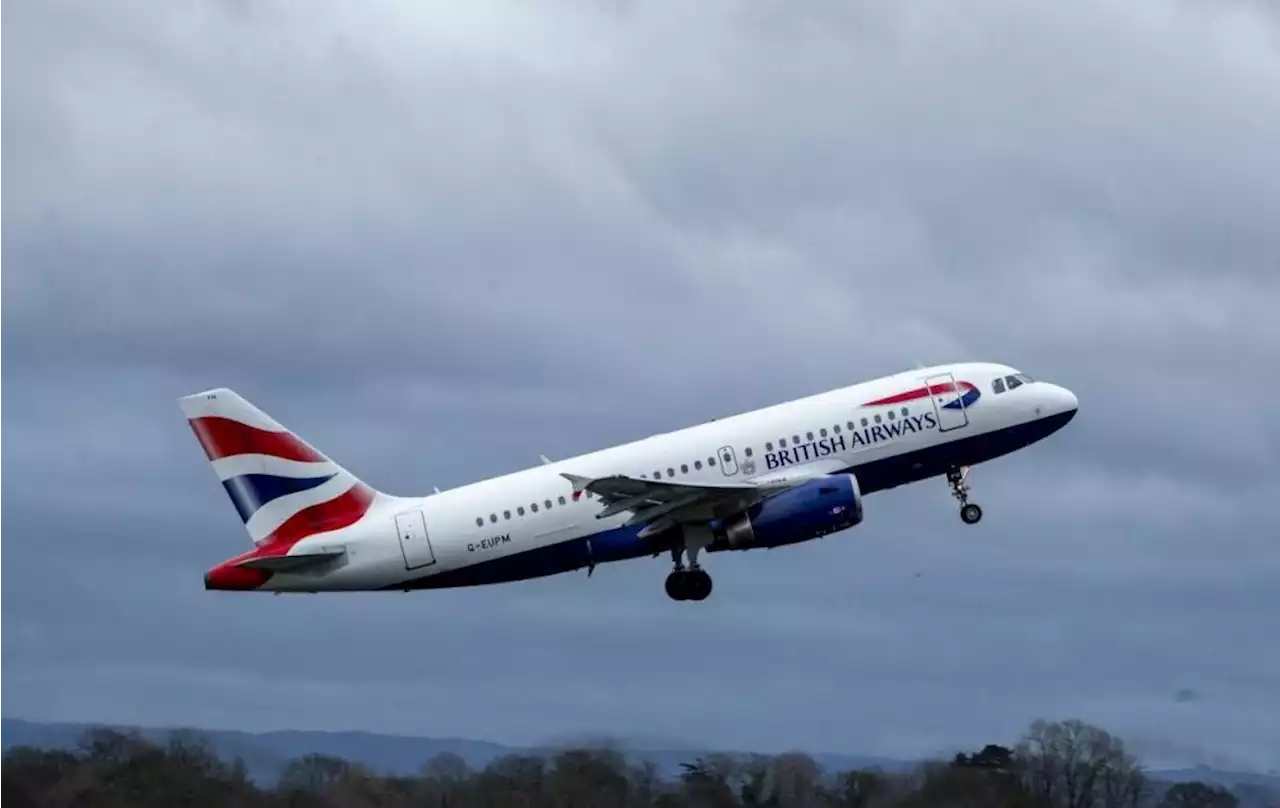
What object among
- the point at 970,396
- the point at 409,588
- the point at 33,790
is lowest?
the point at 33,790

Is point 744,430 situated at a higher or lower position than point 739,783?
higher

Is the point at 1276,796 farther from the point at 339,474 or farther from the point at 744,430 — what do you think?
the point at 339,474

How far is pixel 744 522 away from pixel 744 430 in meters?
3.11

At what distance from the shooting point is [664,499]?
97438 mm

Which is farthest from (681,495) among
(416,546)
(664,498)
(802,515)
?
(416,546)

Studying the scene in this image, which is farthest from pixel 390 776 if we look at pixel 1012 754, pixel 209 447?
pixel 1012 754

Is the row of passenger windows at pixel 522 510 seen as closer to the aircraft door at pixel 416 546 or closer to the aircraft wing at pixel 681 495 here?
the aircraft wing at pixel 681 495

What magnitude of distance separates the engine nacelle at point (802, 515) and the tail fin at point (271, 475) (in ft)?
42.4

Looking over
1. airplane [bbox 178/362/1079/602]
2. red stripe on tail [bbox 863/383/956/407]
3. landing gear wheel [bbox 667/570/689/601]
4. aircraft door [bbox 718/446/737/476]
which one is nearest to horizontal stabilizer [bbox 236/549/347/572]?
airplane [bbox 178/362/1079/602]

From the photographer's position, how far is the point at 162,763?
3935 inches

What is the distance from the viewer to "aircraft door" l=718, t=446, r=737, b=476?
9906cm

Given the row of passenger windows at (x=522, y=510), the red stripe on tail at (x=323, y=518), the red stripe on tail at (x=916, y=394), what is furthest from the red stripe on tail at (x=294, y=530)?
the red stripe on tail at (x=916, y=394)

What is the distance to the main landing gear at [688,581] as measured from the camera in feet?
331

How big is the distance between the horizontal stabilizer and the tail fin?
83cm
